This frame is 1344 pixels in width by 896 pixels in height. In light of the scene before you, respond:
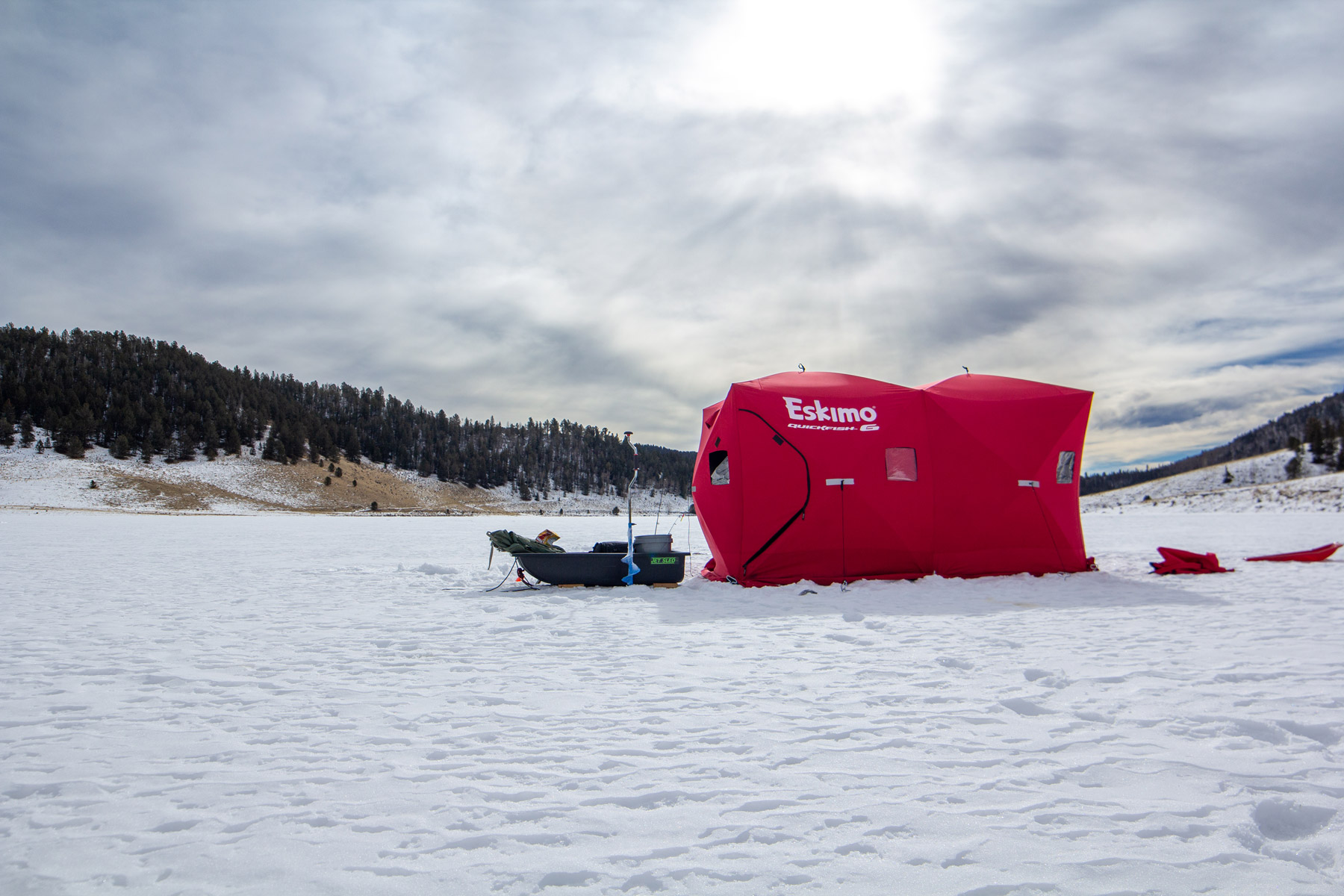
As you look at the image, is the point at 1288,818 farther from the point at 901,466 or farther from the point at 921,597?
the point at 901,466

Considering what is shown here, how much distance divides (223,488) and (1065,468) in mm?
83585

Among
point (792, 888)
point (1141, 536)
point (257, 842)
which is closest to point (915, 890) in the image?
point (792, 888)

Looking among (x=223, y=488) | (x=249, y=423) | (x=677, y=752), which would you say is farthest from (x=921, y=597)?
(x=249, y=423)

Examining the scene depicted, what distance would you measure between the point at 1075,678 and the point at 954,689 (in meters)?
1.01

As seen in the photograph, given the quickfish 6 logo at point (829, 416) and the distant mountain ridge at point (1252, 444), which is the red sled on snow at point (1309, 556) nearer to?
the quickfish 6 logo at point (829, 416)

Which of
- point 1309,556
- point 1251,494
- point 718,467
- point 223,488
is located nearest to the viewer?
point 718,467

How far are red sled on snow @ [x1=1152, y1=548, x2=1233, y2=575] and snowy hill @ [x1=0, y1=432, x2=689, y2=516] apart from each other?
48416 mm

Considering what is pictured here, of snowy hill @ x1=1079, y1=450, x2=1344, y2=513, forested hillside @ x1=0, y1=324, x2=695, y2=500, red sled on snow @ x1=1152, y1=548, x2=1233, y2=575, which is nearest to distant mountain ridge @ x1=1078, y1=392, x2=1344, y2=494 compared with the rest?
snowy hill @ x1=1079, y1=450, x2=1344, y2=513

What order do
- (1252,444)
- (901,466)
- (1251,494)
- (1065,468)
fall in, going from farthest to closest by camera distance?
(1252,444) → (1251,494) → (1065,468) → (901,466)

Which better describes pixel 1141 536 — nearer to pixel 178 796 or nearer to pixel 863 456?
pixel 863 456

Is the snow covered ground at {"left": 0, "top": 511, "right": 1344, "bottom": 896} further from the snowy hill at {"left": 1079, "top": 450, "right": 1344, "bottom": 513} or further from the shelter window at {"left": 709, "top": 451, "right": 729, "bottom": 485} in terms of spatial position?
the snowy hill at {"left": 1079, "top": 450, "right": 1344, "bottom": 513}

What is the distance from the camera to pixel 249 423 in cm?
8744

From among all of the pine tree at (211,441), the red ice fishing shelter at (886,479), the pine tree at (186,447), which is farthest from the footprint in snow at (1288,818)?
the pine tree at (186,447)

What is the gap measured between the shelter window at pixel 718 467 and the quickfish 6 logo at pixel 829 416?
125 cm
